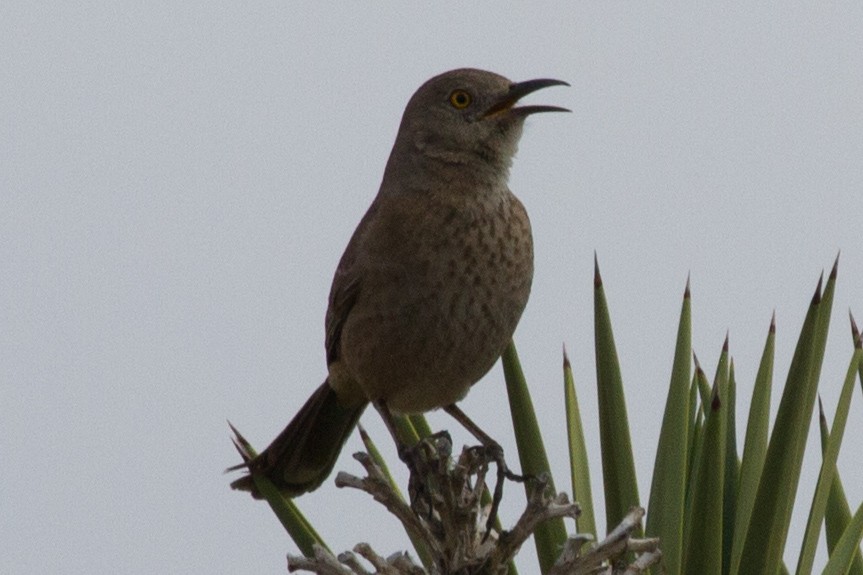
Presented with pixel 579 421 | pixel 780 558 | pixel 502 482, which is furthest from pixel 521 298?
pixel 780 558

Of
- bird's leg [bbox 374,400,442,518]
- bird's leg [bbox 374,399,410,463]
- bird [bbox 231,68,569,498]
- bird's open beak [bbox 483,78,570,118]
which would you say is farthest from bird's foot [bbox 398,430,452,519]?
bird's open beak [bbox 483,78,570,118]

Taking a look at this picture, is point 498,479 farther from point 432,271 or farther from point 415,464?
point 432,271

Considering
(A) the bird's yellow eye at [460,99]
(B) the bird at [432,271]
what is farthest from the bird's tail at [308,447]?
(A) the bird's yellow eye at [460,99]

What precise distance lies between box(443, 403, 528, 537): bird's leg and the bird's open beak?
99 cm

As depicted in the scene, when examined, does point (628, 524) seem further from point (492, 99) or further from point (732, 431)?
point (492, 99)

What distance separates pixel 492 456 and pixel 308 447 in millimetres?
1816

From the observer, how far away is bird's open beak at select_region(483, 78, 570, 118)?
14.4 ft

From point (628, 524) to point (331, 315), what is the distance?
2.40 metres

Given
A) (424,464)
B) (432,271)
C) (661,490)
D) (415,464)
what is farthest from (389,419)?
(661,490)

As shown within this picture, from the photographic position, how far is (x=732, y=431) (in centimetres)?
349

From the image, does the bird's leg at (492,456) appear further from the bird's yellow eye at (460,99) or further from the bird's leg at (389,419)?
the bird's yellow eye at (460,99)

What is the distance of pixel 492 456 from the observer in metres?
3.02

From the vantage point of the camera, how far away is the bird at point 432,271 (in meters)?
4.13

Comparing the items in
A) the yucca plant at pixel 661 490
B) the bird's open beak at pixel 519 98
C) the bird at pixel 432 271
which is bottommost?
the yucca plant at pixel 661 490
